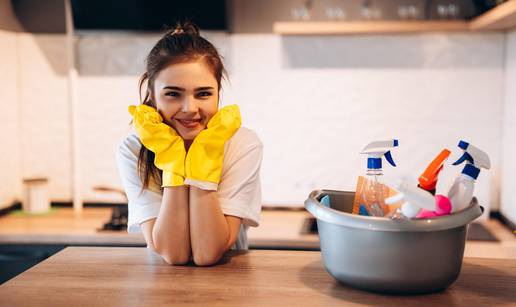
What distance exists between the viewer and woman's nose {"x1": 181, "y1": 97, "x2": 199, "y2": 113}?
4.09ft

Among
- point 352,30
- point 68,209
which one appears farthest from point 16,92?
point 352,30

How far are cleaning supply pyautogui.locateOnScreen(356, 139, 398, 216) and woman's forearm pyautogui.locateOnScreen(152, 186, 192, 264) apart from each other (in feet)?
1.25

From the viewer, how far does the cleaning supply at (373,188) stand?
1068mm

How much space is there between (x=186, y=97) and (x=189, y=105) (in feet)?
0.08

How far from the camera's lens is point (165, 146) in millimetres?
1244

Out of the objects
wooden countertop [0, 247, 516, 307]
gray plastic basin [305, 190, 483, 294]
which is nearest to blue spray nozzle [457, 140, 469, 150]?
gray plastic basin [305, 190, 483, 294]

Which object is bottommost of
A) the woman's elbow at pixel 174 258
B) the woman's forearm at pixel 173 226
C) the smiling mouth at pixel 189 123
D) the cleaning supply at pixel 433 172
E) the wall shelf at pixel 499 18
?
the woman's elbow at pixel 174 258

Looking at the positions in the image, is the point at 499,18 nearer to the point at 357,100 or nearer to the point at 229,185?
the point at 357,100

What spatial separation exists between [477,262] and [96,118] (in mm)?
2013

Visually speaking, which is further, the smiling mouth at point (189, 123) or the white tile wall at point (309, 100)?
the white tile wall at point (309, 100)

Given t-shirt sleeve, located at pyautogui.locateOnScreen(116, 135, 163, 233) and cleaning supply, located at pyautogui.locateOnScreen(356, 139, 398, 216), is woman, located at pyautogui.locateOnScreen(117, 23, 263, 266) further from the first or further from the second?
cleaning supply, located at pyautogui.locateOnScreen(356, 139, 398, 216)

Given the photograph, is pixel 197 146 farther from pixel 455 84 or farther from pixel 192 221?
pixel 455 84

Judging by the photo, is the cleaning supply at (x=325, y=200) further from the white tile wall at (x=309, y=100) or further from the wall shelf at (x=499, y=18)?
the white tile wall at (x=309, y=100)

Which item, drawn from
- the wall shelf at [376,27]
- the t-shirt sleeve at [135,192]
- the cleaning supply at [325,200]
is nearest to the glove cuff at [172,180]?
the t-shirt sleeve at [135,192]
